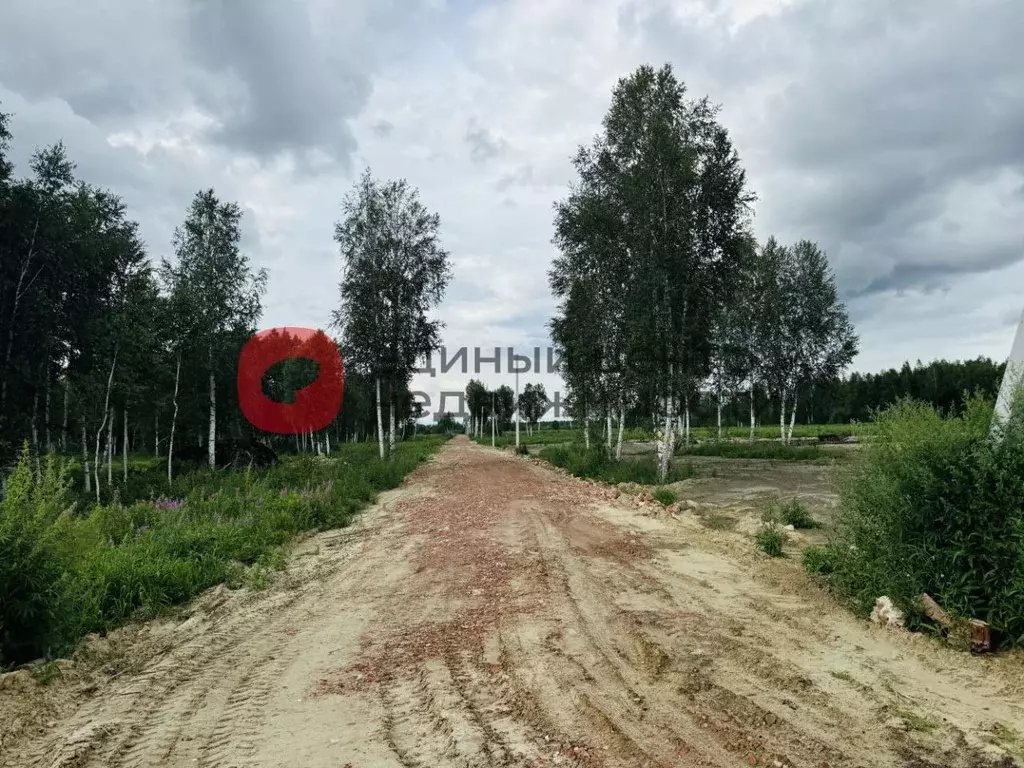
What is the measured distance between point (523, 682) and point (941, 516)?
3675 mm

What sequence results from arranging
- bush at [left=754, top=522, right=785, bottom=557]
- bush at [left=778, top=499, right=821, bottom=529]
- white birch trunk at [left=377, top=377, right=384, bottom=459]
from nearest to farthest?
bush at [left=754, top=522, right=785, bottom=557], bush at [left=778, top=499, right=821, bottom=529], white birch trunk at [left=377, top=377, right=384, bottom=459]

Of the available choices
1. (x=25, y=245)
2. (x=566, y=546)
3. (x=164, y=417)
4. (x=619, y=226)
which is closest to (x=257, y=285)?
(x=25, y=245)

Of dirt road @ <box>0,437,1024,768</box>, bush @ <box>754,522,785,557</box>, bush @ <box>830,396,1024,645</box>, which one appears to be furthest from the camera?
bush @ <box>754,522,785,557</box>

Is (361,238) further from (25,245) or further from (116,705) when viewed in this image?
(116,705)

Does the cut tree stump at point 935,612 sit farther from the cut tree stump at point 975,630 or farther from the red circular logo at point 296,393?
the red circular logo at point 296,393

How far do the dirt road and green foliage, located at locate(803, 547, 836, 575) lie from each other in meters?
0.17

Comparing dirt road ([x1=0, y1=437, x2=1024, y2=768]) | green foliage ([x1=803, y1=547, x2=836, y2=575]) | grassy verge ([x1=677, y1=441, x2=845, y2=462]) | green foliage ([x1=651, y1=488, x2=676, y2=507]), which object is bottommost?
grassy verge ([x1=677, y1=441, x2=845, y2=462])

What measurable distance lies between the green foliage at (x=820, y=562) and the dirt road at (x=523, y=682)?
0.56 ft

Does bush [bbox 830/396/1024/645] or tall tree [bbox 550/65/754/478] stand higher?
tall tree [bbox 550/65/754/478]

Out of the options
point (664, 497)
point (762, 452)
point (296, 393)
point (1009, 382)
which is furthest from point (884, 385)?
point (1009, 382)

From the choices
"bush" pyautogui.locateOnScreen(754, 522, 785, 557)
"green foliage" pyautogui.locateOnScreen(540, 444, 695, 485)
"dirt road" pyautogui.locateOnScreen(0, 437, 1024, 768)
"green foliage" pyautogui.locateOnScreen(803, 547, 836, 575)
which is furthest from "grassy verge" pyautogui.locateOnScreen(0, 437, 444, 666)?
"green foliage" pyautogui.locateOnScreen(540, 444, 695, 485)

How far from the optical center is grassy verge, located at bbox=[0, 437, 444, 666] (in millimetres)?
4469

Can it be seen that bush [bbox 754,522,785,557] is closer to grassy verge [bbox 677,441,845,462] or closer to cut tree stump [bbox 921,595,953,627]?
cut tree stump [bbox 921,595,953,627]

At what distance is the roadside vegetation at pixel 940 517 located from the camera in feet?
14.6
